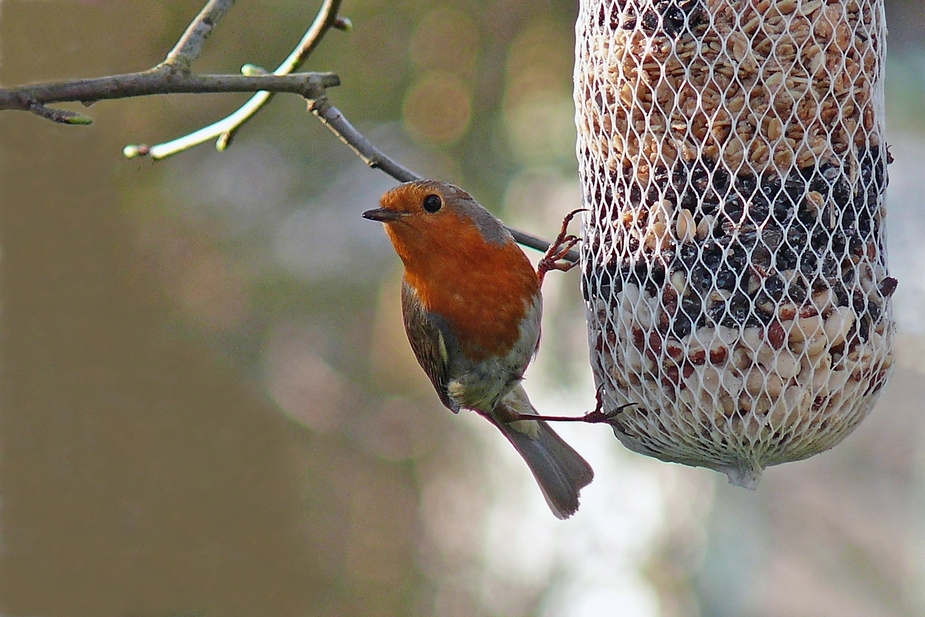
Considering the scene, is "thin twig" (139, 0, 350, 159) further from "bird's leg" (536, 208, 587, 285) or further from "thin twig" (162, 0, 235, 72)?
"bird's leg" (536, 208, 587, 285)

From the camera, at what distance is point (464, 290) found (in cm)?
313

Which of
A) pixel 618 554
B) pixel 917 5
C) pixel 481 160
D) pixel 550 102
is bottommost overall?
pixel 618 554

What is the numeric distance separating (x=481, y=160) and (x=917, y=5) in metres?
3.44

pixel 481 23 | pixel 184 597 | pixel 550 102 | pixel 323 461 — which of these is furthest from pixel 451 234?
pixel 323 461

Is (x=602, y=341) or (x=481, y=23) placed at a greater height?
(x=602, y=341)

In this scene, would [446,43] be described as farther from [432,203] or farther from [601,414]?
[601,414]

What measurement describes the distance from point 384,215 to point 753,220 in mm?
1086

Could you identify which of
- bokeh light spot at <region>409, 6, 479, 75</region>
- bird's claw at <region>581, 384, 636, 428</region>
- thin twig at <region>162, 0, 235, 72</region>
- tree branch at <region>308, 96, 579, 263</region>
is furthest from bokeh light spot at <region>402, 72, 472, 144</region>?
thin twig at <region>162, 0, 235, 72</region>

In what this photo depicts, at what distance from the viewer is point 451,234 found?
311 cm

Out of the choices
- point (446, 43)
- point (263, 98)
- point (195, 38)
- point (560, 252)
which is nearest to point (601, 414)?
point (560, 252)

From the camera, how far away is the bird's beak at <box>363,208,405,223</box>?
9.71 ft

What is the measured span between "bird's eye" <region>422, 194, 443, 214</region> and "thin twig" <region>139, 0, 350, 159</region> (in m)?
0.56

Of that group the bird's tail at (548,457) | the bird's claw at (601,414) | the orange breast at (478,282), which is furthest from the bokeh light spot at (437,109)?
the bird's claw at (601,414)

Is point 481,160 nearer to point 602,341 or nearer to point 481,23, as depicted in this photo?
point 481,23
